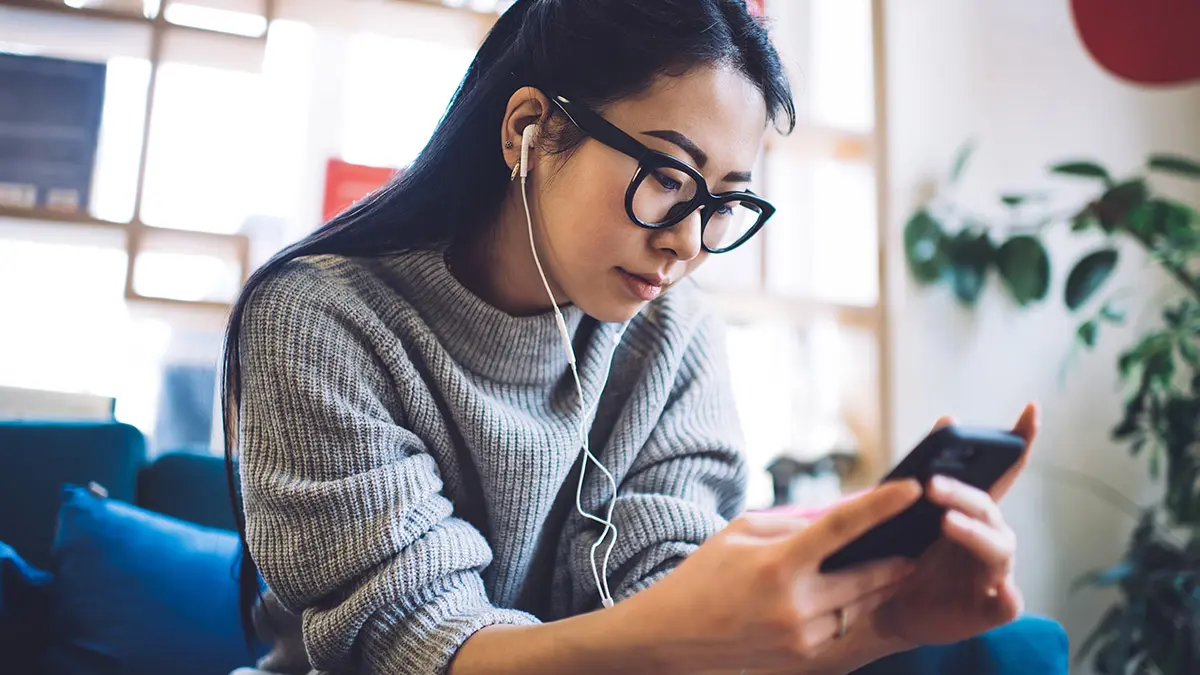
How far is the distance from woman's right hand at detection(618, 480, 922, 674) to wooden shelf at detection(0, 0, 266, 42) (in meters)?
1.66

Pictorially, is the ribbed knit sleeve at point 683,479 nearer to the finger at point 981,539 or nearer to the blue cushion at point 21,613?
the finger at point 981,539

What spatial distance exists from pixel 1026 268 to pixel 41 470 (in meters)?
1.97

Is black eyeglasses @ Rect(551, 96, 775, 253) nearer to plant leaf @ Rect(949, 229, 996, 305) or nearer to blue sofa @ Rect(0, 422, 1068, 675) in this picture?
blue sofa @ Rect(0, 422, 1068, 675)

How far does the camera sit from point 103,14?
1.80m

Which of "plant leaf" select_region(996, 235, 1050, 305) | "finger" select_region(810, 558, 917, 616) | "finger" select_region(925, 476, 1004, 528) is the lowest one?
"finger" select_region(810, 558, 917, 616)

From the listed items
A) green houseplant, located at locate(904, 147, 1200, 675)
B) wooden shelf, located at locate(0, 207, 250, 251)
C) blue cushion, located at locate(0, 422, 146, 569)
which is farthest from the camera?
green houseplant, located at locate(904, 147, 1200, 675)

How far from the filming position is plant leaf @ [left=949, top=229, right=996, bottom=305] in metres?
2.19

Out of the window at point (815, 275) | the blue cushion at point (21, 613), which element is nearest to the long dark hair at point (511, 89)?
the blue cushion at point (21, 613)

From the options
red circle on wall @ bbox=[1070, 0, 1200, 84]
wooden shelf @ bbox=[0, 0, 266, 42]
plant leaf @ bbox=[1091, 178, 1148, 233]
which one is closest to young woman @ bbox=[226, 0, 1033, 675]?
wooden shelf @ bbox=[0, 0, 266, 42]

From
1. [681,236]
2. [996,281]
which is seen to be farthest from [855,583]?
[996,281]

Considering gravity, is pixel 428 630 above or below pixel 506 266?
below

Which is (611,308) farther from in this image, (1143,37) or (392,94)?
(1143,37)

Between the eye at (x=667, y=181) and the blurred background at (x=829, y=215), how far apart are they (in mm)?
1225

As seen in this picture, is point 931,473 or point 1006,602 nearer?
point 931,473
